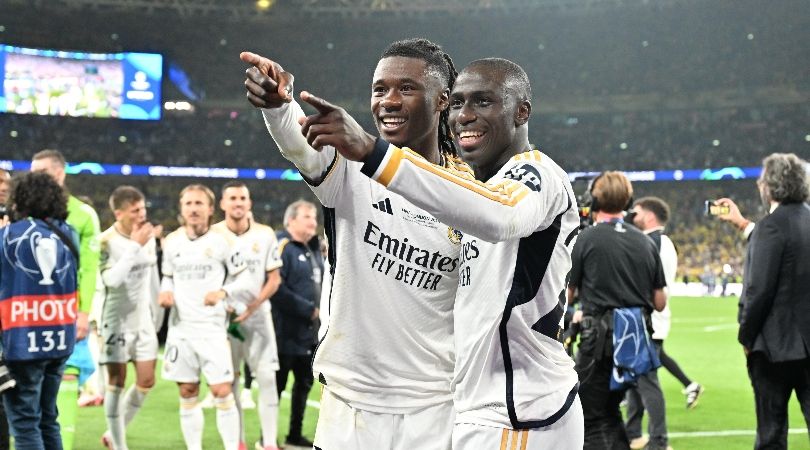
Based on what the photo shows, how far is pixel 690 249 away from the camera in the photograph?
1655 inches

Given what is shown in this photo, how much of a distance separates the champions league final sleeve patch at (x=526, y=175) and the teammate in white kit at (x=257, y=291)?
5.38m

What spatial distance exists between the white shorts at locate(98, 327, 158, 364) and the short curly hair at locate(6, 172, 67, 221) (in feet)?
6.69

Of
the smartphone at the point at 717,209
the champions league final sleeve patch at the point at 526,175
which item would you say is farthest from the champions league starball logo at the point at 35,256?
the smartphone at the point at 717,209

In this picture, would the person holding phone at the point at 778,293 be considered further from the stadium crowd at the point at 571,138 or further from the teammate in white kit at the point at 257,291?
the stadium crowd at the point at 571,138

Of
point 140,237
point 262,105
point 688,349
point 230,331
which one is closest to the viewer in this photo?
point 262,105

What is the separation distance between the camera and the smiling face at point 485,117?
9.29 feet

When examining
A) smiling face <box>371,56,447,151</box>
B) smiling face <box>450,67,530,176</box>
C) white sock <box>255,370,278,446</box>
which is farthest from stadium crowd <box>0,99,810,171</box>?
smiling face <box>450,67,530,176</box>

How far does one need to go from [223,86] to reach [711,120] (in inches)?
919

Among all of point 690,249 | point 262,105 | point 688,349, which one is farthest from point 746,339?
point 690,249

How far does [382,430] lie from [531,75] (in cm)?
4301

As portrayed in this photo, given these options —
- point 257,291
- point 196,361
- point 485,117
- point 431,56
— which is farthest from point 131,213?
point 485,117

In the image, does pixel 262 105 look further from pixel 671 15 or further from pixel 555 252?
pixel 671 15

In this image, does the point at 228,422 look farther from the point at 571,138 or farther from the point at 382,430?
the point at 571,138

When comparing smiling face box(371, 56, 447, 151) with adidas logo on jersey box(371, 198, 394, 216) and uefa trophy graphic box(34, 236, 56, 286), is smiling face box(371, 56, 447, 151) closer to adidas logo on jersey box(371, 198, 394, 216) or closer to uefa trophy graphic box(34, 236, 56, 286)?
adidas logo on jersey box(371, 198, 394, 216)
